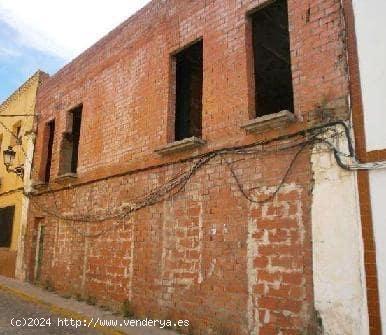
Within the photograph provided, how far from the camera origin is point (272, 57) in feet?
26.2

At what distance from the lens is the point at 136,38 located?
27.6ft

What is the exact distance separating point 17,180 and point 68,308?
652 centimetres

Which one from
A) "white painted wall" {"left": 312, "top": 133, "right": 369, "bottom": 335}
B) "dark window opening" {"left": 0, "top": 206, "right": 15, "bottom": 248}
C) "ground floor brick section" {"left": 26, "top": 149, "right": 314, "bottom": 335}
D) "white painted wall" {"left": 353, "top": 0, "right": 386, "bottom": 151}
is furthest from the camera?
"dark window opening" {"left": 0, "top": 206, "right": 15, "bottom": 248}

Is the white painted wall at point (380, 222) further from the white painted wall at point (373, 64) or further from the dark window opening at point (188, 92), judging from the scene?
the dark window opening at point (188, 92)

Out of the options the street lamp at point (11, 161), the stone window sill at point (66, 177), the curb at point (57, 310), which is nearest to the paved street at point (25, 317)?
the curb at point (57, 310)

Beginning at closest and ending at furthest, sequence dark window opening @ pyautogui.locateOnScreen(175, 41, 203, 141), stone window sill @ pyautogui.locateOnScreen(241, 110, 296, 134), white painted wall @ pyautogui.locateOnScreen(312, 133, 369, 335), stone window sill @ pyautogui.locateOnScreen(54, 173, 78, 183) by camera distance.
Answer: white painted wall @ pyautogui.locateOnScreen(312, 133, 369, 335) → stone window sill @ pyautogui.locateOnScreen(241, 110, 296, 134) → dark window opening @ pyautogui.locateOnScreen(175, 41, 203, 141) → stone window sill @ pyautogui.locateOnScreen(54, 173, 78, 183)

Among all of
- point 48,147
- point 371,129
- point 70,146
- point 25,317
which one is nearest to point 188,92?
point 371,129

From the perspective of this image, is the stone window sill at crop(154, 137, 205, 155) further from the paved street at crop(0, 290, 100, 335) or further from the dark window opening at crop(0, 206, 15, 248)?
the dark window opening at crop(0, 206, 15, 248)

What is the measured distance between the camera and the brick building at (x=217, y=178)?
4.57 metres

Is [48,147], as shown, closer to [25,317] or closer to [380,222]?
[25,317]

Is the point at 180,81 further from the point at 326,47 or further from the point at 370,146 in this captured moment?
the point at 370,146

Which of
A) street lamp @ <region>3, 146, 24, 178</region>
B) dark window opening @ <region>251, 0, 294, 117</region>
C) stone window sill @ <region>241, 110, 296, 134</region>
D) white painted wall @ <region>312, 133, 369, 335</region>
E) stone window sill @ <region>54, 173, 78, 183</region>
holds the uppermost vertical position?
dark window opening @ <region>251, 0, 294, 117</region>

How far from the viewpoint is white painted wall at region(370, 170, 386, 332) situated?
3.93 m

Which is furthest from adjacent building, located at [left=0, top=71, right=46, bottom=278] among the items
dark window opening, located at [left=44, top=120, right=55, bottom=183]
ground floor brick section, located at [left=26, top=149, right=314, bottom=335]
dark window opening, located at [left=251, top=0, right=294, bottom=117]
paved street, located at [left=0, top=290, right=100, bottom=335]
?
dark window opening, located at [left=251, top=0, right=294, bottom=117]
